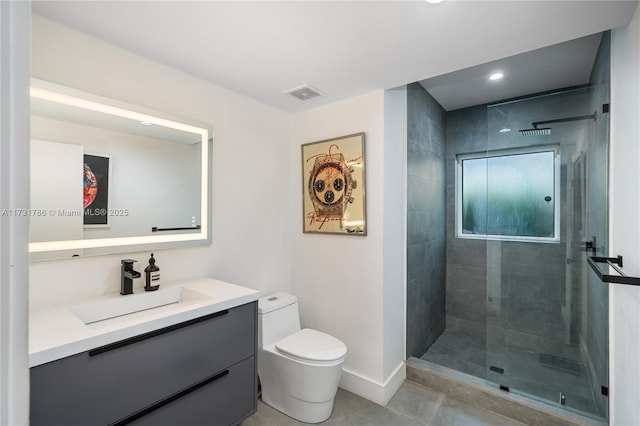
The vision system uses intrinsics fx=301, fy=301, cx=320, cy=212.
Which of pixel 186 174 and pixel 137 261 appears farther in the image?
pixel 186 174

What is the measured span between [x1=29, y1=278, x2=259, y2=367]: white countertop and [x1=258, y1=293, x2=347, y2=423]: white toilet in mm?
475

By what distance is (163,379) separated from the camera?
143 centimetres

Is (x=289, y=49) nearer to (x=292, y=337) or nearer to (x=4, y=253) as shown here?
(x=4, y=253)

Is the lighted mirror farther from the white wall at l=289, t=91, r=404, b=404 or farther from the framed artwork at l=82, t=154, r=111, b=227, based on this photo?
the white wall at l=289, t=91, r=404, b=404

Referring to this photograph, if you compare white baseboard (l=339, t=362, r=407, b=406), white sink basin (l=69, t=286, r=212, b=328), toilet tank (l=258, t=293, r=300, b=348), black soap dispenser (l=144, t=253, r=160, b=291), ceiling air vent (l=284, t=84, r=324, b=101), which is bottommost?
white baseboard (l=339, t=362, r=407, b=406)

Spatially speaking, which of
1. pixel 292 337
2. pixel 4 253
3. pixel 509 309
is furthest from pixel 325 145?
pixel 4 253

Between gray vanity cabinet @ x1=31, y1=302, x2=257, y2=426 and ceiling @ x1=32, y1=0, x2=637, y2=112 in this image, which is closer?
gray vanity cabinet @ x1=31, y1=302, x2=257, y2=426

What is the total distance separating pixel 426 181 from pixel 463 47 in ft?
4.75

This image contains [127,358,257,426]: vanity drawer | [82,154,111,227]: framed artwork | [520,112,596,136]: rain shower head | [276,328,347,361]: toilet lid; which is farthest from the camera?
[520,112,596,136]: rain shower head

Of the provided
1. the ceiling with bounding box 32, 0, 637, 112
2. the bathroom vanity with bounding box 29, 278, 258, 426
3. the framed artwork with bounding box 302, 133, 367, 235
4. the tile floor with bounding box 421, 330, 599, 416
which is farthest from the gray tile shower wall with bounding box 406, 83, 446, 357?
the bathroom vanity with bounding box 29, 278, 258, 426

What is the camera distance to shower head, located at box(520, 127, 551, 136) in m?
2.27

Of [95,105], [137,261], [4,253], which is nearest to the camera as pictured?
[4,253]

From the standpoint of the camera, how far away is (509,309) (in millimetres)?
2488

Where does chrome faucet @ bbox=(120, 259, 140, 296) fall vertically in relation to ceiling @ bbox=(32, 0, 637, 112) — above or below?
below
